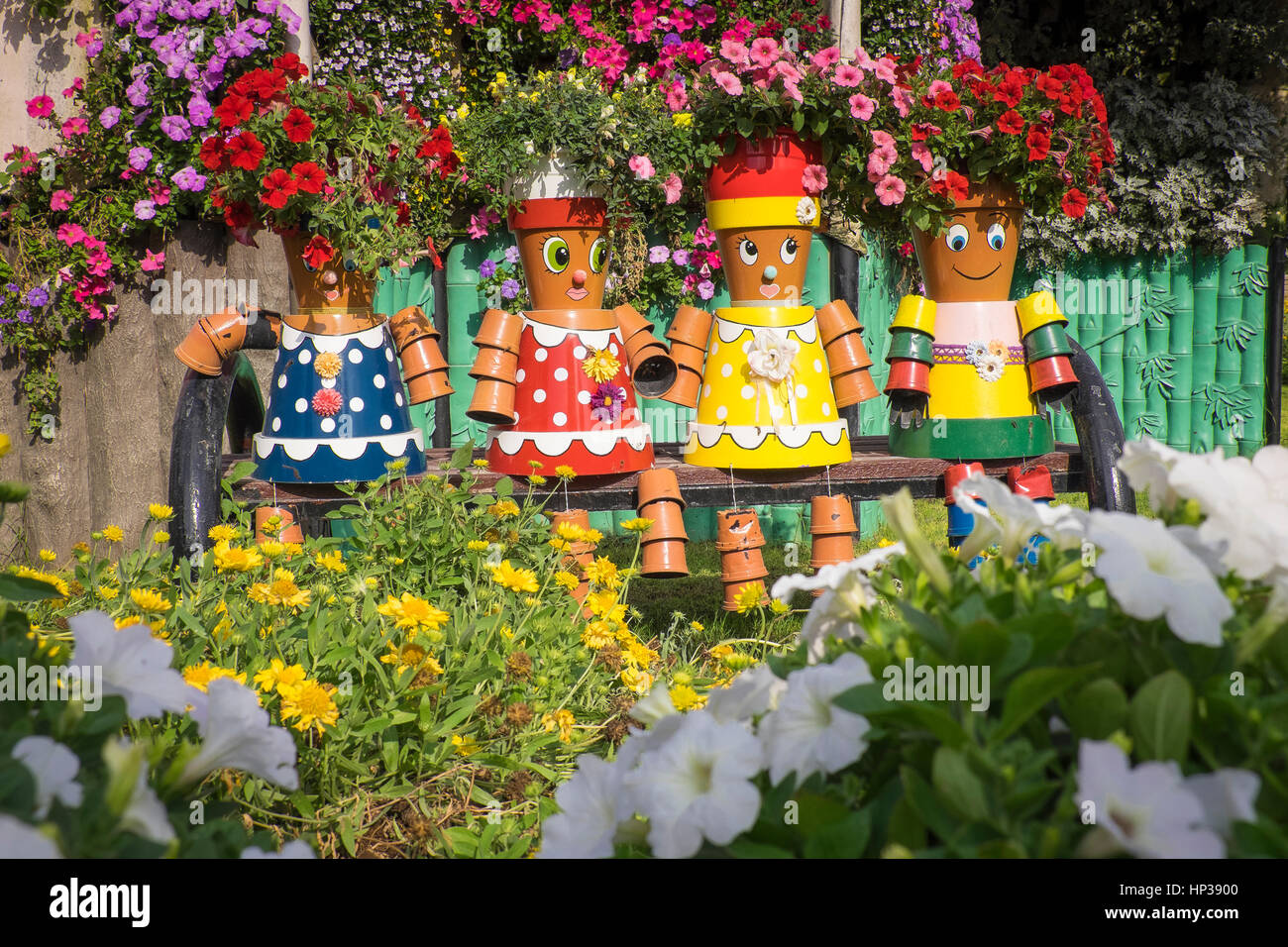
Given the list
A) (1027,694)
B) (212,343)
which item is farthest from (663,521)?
(1027,694)

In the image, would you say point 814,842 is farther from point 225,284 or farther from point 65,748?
point 225,284

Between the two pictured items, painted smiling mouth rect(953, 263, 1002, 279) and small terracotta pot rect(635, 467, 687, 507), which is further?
painted smiling mouth rect(953, 263, 1002, 279)

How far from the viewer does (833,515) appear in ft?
6.89

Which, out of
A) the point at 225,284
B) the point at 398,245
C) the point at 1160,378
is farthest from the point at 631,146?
the point at 1160,378

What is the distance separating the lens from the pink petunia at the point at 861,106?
1.98 metres

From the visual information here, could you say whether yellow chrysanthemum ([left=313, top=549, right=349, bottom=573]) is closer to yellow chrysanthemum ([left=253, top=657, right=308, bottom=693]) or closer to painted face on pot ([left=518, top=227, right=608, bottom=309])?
yellow chrysanthemum ([left=253, top=657, right=308, bottom=693])

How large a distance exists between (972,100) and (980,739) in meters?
1.84

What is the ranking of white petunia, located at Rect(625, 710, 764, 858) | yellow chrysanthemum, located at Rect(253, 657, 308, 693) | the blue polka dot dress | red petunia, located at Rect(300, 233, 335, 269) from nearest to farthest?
white petunia, located at Rect(625, 710, 764, 858) → yellow chrysanthemum, located at Rect(253, 657, 308, 693) → red petunia, located at Rect(300, 233, 335, 269) → the blue polka dot dress

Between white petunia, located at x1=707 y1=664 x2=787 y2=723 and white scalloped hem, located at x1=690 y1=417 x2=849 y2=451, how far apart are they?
1.48 m

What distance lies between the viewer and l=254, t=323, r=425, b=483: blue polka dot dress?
6.64ft

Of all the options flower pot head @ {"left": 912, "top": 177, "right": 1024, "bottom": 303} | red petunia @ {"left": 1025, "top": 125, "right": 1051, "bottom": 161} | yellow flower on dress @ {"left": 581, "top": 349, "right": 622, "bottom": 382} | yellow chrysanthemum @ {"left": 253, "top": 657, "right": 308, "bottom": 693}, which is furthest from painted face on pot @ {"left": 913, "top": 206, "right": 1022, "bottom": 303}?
yellow chrysanthemum @ {"left": 253, "top": 657, "right": 308, "bottom": 693}

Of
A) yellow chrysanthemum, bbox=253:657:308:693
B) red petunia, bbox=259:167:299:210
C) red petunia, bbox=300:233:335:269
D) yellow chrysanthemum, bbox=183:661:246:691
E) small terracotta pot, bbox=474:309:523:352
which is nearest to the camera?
yellow chrysanthemum, bbox=183:661:246:691

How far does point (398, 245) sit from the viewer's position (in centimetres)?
195

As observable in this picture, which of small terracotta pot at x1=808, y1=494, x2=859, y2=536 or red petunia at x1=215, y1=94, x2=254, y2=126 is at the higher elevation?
red petunia at x1=215, y1=94, x2=254, y2=126
